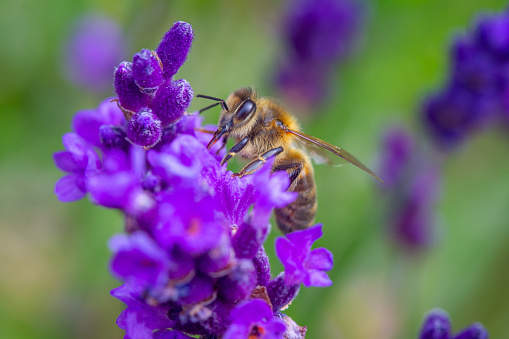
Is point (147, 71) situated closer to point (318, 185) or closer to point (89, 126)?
point (89, 126)

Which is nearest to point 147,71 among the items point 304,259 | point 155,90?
point 155,90

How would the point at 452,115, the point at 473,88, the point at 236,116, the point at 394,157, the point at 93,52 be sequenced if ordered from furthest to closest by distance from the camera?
the point at 93,52 → the point at 394,157 → the point at 452,115 → the point at 473,88 → the point at 236,116

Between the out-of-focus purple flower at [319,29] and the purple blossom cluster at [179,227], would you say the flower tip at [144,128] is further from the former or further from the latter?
the out-of-focus purple flower at [319,29]

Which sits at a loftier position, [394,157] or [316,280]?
[394,157]

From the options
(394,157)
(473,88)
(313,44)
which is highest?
(313,44)

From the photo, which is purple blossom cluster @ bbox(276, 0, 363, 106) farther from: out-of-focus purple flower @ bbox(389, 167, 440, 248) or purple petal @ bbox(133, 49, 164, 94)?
purple petal @ bbox(133, 49, 164, 94)

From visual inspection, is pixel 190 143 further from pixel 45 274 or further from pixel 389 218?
pixel 45 274

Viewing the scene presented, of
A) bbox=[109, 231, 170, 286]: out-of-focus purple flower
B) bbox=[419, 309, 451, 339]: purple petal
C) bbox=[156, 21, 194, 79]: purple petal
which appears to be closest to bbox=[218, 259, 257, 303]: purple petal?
bbox=[109, 231, 170, 286]: out-of-focus purple flower
